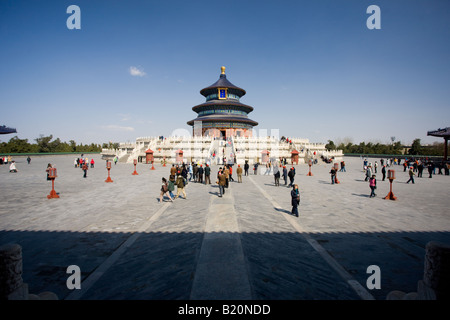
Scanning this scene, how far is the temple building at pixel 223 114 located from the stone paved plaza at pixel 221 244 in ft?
138

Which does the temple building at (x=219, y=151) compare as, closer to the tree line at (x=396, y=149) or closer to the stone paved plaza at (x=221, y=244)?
the stone paved plaza at (x=221, y=244)

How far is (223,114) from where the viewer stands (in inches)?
2158

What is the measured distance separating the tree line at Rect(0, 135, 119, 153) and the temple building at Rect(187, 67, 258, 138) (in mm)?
42257

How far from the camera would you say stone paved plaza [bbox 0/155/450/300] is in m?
4.38

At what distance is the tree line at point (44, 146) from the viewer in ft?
178

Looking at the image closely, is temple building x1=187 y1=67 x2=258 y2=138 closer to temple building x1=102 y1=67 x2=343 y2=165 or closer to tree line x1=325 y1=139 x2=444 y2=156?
temple building x1=102 y1=67 x2=343 y2=165

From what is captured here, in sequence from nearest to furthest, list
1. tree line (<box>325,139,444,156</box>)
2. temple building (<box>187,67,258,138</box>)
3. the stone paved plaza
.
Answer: the stone paved plaza < temple building (<box>187,67,258,138</box>) < tree line (<box>325,139,444,156</box>)

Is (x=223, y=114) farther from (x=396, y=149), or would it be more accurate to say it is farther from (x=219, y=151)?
(x=396, y=149)

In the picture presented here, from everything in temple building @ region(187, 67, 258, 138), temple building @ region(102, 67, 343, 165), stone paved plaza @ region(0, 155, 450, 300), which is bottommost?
stone paved plaza @ region(0, 155, 450, 300)

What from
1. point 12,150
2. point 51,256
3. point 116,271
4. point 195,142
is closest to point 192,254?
point 116,271

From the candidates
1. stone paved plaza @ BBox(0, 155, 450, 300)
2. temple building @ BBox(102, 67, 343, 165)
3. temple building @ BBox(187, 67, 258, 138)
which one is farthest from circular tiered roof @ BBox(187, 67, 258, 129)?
stone paved plaza @ BBox(0, 155, 450, 300)

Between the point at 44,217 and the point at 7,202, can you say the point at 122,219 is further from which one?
the point at 7,202

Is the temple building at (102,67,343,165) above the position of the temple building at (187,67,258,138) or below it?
below

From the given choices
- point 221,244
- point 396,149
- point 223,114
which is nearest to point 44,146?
point 223,114
